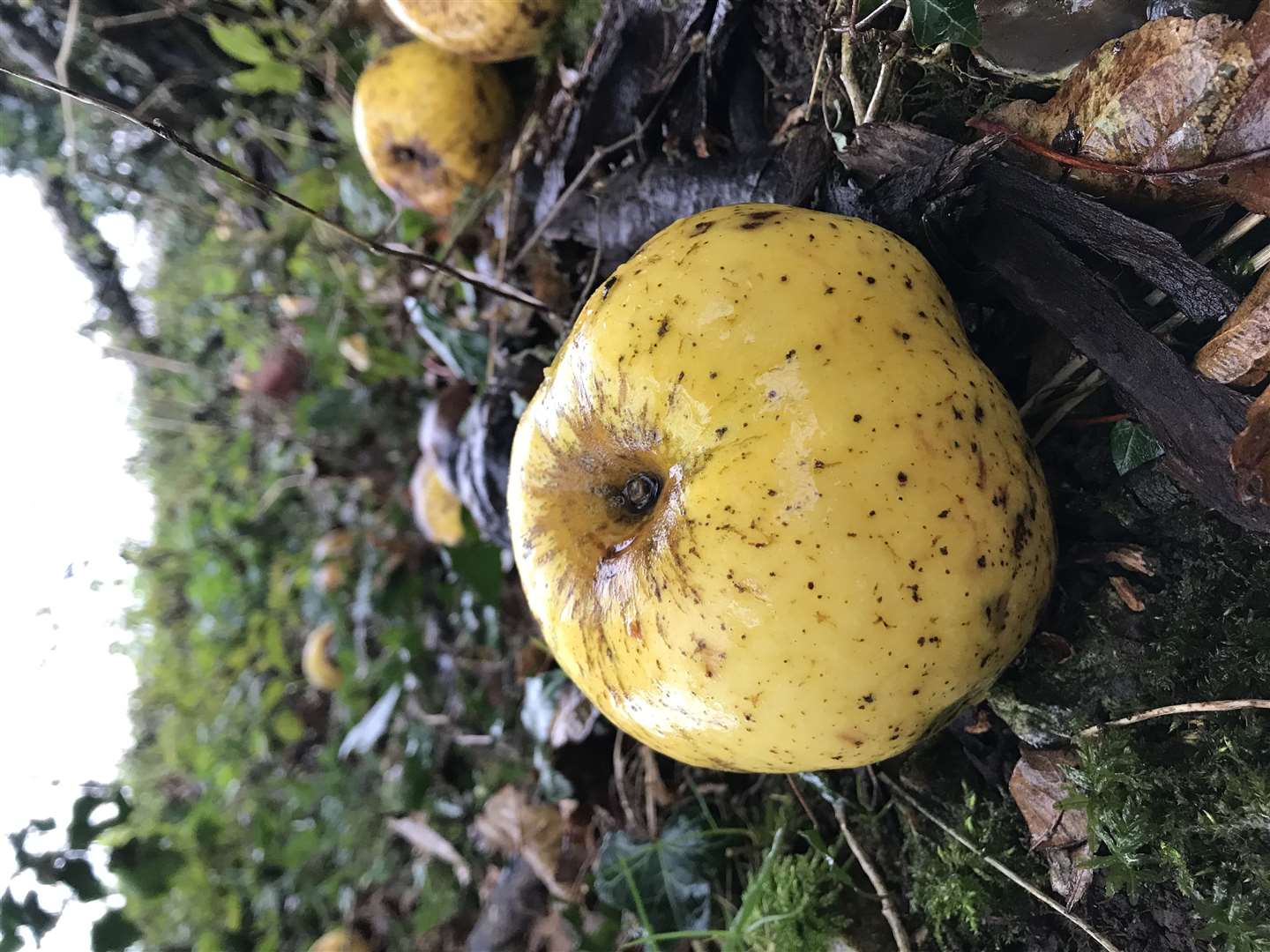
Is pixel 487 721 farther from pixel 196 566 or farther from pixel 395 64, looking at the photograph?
pixel 196 566

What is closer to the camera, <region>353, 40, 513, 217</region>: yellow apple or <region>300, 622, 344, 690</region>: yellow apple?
<region>353, 40, 513, 217</region>: yellow apple

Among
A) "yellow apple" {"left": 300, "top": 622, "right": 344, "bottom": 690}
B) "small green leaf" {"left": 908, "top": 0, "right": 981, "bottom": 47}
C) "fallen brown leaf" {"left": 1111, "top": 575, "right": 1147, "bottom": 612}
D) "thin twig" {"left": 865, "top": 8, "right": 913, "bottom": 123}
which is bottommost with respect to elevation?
"yellow apple" {"left": 300, "top": 622, "right": 344, "bottom": 690}

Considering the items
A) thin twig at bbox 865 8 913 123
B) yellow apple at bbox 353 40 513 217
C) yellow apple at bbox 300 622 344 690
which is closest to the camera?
thin twig at bbox 865 8 913 123

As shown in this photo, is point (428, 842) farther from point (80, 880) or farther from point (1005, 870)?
point (1005, 870)

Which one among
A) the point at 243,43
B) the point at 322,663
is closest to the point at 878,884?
the point at 322,663

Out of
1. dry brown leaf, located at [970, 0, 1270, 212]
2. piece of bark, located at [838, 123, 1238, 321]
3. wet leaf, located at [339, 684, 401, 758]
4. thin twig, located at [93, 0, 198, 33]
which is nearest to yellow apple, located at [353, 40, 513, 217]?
piece of bark, located at [838, 123, 1238, 321]

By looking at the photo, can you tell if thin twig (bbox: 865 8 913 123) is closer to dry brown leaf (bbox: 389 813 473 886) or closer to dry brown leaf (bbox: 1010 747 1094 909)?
dry brown leaf (bbox: 1010 747 1094 909)

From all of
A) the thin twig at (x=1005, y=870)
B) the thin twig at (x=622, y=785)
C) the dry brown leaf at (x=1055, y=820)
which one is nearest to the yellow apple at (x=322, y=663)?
the thin twig at (x=622, y=785)
